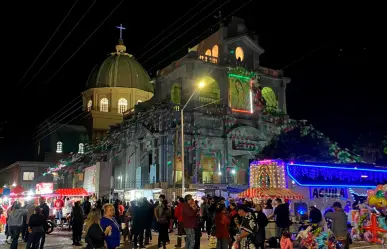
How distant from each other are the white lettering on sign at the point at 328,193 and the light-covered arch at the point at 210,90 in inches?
816

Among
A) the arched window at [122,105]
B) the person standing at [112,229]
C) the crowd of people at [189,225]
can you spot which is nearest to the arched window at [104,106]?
the arched window at [122,105]

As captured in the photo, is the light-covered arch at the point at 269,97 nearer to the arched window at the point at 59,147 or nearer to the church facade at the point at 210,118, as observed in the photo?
the church facade at the point at 210,118

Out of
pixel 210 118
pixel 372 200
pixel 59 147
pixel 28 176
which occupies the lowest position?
pixel 372 200

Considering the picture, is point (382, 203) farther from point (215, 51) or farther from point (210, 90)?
point (215, 51)

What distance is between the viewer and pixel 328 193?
21641mm

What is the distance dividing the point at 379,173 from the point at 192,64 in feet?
72.6

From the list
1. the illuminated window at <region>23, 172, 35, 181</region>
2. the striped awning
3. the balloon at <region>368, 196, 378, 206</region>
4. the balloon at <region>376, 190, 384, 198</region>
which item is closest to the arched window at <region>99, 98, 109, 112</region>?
the illuminated window at <region>23, 172, 35, 181</region>

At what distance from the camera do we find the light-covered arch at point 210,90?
4156cm

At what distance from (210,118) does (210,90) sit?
171 inches

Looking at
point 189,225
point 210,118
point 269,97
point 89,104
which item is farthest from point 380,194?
point 89,104

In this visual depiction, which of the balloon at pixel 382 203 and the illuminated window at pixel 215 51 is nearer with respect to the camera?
the balloon at pixel 382 203

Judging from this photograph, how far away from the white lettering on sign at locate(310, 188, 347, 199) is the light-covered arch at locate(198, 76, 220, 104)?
68.0ft

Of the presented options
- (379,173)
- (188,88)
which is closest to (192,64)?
(188,88)

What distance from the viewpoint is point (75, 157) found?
162ft
